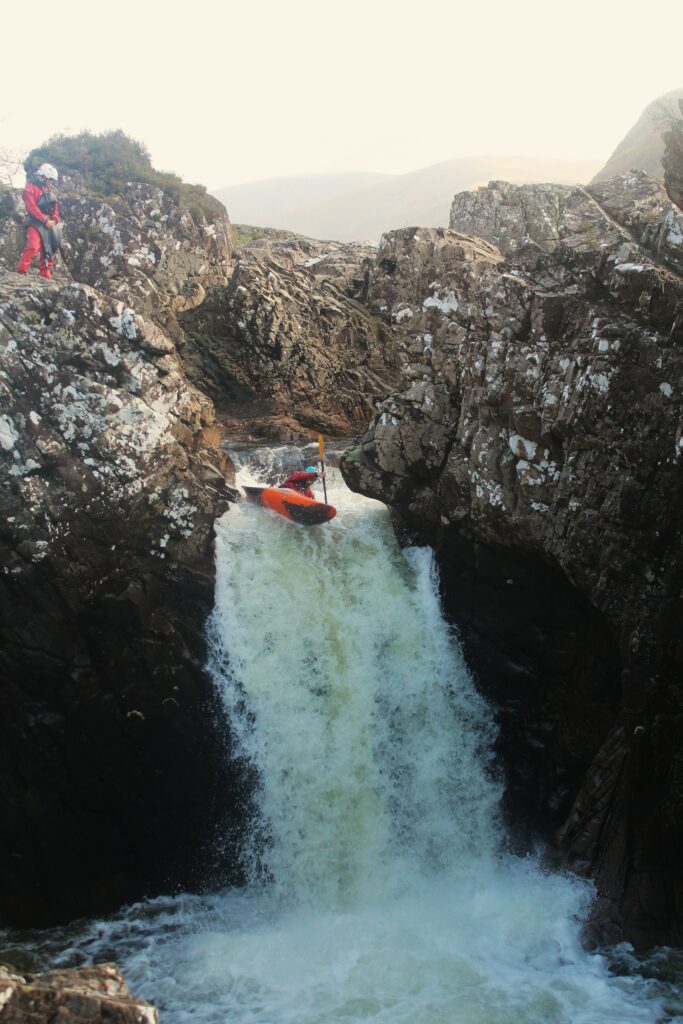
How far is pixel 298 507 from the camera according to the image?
55.4 ft

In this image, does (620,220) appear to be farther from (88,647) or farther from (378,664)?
(88,647)

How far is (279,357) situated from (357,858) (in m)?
16.7

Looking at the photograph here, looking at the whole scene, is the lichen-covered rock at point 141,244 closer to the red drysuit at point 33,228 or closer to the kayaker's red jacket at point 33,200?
the red drysuit at point 33,228

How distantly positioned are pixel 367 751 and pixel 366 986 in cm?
400

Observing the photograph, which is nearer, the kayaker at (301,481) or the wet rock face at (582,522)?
the wet rock face at (582,522)

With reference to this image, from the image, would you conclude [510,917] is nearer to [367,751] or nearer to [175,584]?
[367,751]

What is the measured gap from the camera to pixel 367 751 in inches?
562

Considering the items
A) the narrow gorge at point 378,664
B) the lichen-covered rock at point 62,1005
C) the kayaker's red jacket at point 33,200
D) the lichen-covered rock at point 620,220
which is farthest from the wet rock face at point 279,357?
the lichen-covered rock at point 62,1005

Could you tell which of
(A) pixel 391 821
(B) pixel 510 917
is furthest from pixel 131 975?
(B) pixel 510 917

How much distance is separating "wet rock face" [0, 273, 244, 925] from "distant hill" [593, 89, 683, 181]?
61.2 metres

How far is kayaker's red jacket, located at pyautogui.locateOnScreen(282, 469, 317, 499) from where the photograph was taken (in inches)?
710

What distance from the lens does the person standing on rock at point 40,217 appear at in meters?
17.6

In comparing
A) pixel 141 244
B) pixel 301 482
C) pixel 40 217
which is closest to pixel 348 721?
pixel 301 482

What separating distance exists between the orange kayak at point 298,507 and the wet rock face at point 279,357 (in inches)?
296
